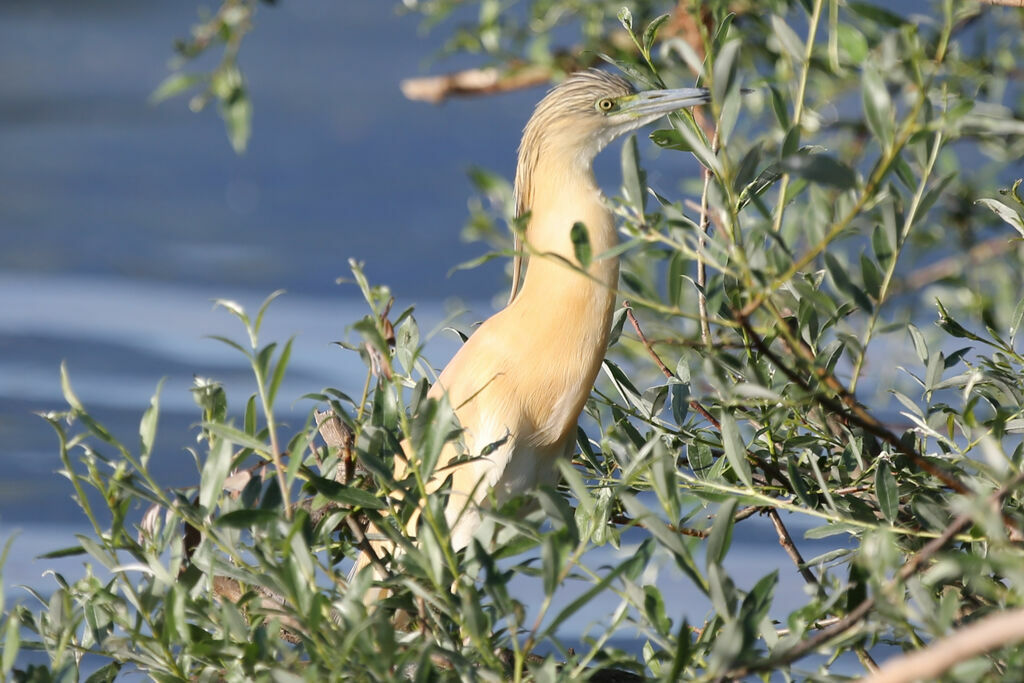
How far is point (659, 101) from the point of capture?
38.1 inches

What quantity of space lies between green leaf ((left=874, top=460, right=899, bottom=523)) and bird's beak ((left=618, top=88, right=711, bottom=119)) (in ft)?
1.23

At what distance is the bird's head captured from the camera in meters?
1.02

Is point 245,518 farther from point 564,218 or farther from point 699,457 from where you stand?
point 564,218

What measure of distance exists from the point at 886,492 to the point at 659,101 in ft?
1.62

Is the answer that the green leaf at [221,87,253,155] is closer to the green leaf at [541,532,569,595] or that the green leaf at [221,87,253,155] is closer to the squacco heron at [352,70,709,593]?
the squacco heron at [352,70,709,593]

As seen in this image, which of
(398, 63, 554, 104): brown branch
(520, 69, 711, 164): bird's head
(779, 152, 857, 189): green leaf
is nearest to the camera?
(779, 152, 857, 189): green leaf

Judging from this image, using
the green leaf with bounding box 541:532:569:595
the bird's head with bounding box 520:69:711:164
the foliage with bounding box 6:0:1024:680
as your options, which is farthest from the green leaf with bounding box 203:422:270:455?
the bird's head with bounding box 520:69:711:164

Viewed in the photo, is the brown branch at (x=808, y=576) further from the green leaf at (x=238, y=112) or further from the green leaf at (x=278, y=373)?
the green leaf at (x=238, y=112)

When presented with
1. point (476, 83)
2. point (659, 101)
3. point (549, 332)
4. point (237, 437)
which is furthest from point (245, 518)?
point (476, 83)

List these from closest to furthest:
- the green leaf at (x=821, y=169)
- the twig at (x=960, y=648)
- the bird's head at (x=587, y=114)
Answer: the twig at (x=960, y=648), the green leaf at (x=821, y=169), the bird's head at (x=587, y=114)

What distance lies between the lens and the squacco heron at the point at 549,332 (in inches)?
36.8

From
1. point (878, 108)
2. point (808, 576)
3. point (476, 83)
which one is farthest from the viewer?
point (476, 83)

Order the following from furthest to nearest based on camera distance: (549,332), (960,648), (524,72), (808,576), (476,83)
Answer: (476,83) → (524,72) → (549,332) → (808,576) → (960,648)

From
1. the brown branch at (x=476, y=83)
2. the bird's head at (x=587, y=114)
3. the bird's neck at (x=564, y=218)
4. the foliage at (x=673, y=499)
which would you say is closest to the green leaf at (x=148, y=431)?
the foliage at (x=673, y=499)
